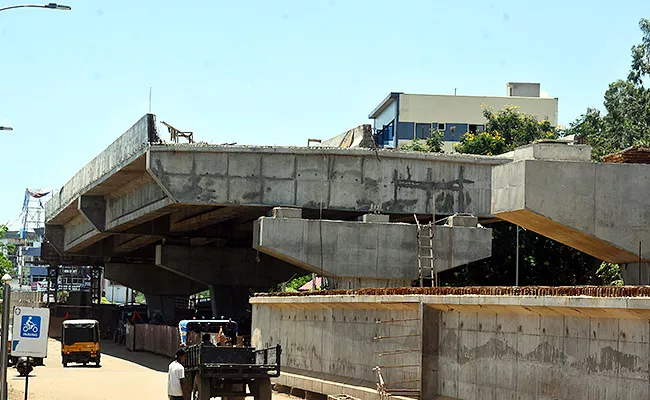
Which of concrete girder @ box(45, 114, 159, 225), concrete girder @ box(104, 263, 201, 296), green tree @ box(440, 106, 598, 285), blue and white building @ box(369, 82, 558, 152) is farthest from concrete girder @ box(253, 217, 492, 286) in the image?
blue and white building @ box(369, 82, 558, 152)

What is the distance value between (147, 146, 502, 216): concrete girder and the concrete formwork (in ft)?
30.2

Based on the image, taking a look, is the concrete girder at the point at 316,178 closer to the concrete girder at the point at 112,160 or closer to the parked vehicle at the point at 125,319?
the concrete girder at the point at 112,160

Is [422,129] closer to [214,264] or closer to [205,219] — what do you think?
[214,264]

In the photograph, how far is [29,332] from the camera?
18422mm

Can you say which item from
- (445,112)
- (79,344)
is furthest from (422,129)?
(79,344)

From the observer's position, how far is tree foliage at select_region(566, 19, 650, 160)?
9081 centimetres

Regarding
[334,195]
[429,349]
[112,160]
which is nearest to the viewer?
[429,349]

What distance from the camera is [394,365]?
26797mm

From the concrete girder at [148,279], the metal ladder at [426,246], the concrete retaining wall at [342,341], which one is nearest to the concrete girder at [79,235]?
the concrete girder at [148,279]

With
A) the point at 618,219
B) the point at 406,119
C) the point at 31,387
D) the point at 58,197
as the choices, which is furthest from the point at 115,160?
the point at 406,119

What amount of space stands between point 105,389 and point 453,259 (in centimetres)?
1413

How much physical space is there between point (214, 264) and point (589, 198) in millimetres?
33804

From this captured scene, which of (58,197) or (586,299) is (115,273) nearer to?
(58,197)

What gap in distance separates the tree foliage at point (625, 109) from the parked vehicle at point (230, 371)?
6684cm
